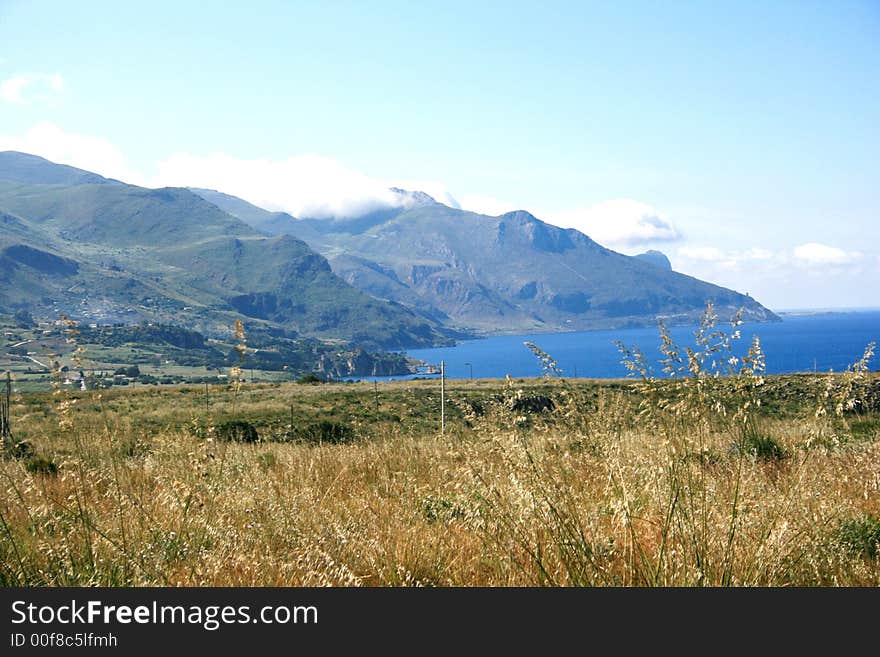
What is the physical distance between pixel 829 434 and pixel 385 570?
10.3 feet

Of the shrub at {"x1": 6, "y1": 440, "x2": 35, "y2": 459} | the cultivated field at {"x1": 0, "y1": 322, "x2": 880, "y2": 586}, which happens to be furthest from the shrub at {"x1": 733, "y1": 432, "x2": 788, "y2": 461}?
the shrub at {"x1": 6, "y1": 440, "x2": 35, "y2": 459}

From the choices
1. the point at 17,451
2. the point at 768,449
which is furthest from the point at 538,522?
the point at 17,451

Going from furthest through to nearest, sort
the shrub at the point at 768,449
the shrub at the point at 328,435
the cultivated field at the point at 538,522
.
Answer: the shrub at the point at 328,435
the shrub at the point at 768,449
the cultivated field at the point at 538,522

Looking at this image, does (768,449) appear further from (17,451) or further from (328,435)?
(328,435)

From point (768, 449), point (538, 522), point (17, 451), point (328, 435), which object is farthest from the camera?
point (328, 435)

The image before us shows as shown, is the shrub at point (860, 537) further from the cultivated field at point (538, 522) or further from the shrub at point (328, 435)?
the shrub at point (328, 435)

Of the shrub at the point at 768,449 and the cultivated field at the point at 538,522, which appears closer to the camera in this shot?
the cultivated field at the point at 538,522

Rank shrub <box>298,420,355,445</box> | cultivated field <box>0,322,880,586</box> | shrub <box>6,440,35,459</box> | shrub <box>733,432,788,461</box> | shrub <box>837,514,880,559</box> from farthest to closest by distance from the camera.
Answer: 1. shrub <box>298,420,355,445</box>
2. shrub <box>733,432,788,461</box>
3. shrub <box>6,440,35,459</box>
4. shrub <box>837,514,880,559</box>
5. cultivated field <box>0,322,880,586</box>

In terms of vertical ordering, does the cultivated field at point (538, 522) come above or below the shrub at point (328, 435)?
above

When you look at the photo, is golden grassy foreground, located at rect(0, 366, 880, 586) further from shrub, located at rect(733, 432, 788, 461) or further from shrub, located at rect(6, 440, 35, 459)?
shrub, located at rect(733, 432, 788, 461)

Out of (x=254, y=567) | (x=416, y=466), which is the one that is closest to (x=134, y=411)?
(x=416, y=466)

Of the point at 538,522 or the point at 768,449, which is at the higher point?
the point at 538,522

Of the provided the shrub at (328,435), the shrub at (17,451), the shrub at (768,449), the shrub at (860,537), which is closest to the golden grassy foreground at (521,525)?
the shrub at (860,537)

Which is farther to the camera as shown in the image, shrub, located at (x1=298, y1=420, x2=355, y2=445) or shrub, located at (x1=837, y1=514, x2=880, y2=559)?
shrub, located at (x1=298, y1=420, x2=355, y2=445)
